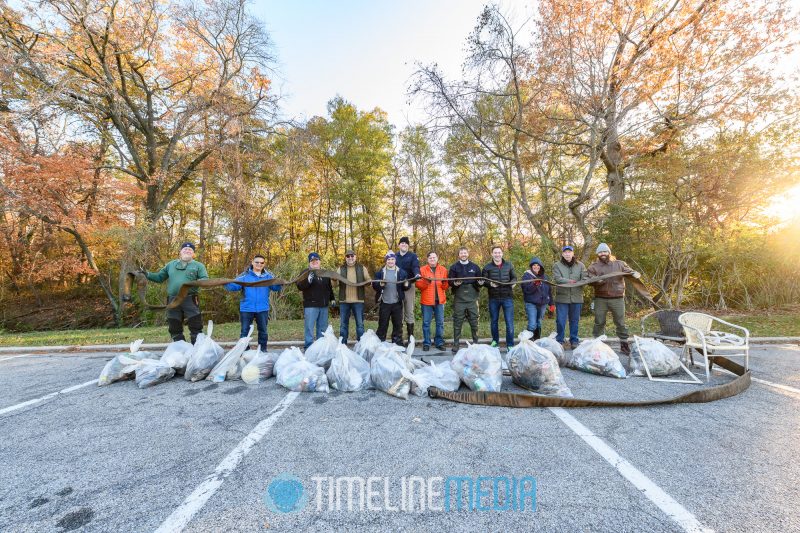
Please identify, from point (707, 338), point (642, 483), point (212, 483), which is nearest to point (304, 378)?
point (212, 483)

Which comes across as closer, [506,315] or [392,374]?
[392,374]

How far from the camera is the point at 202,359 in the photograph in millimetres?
4160

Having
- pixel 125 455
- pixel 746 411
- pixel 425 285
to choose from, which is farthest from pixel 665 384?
pixel 125 455

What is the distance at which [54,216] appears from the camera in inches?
464

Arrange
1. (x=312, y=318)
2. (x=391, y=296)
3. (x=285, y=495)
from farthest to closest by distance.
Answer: (x=391, y=296), (x=312, y=318), (x=285, y=495)

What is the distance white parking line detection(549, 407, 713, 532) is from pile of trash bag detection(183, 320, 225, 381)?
14.0 feet

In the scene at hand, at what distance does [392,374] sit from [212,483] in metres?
1.98

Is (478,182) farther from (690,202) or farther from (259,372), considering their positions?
(259,372)

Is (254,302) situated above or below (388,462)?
above

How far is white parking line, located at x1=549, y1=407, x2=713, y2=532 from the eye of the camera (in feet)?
5.52

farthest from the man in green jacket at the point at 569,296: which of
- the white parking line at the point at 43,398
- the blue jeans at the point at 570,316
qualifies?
the white parking line at the point at 43,398

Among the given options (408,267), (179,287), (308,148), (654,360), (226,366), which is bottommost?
(654,360)

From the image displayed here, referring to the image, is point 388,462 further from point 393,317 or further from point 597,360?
point 393,317

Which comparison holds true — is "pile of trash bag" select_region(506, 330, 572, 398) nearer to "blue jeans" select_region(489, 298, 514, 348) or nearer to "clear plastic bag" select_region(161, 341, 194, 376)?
"blue jeans" select_region(489, 298, 514, 348)
